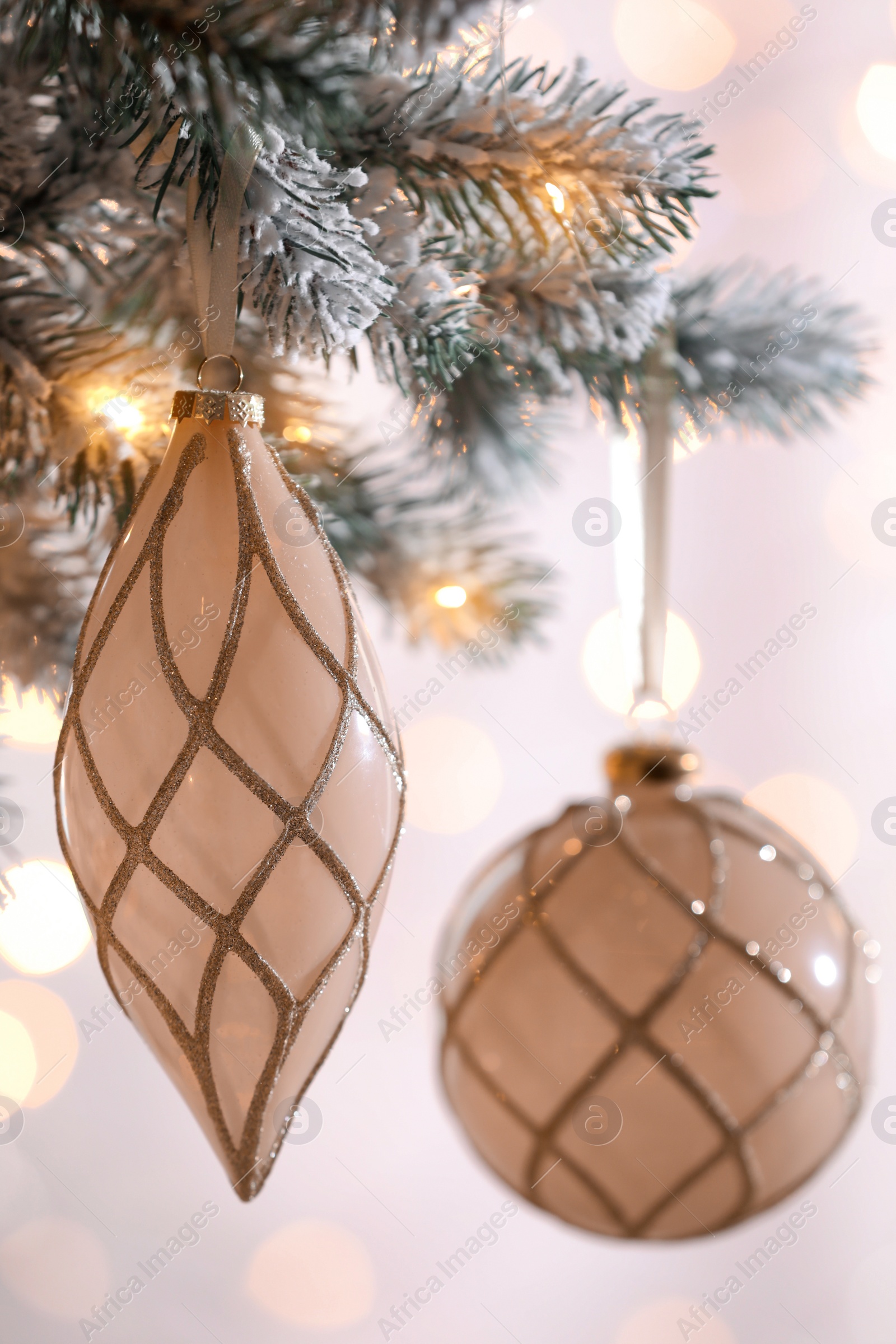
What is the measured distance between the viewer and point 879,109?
2.70 ft

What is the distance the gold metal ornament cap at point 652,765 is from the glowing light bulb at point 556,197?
205mm

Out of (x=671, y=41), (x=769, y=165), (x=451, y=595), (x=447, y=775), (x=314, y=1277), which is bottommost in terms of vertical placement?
(x=314, y=1277)

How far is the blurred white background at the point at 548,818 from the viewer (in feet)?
2.26

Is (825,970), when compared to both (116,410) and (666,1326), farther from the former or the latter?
(666,1326)

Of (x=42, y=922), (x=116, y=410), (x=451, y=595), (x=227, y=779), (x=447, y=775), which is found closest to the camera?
(x=227, y=779)

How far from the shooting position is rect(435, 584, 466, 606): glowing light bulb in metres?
0.57

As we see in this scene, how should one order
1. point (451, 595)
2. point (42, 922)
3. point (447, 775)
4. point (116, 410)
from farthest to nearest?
point (447, 775)
point (42, 922)
point (451, 595)
point (116, 410)

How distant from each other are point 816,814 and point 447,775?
0.33m

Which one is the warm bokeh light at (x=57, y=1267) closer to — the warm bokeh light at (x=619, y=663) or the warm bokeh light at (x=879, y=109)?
the warm bokeh light at (x=619, y=663)

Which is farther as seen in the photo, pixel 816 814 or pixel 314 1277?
pixel 816 814

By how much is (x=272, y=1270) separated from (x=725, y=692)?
599mm

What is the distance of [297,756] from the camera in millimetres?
256

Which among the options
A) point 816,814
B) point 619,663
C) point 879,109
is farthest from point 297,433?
point 879,109

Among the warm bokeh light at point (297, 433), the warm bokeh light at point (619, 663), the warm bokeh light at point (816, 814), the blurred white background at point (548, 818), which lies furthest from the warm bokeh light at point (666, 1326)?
the warm bokeh light at point (297, 433)
